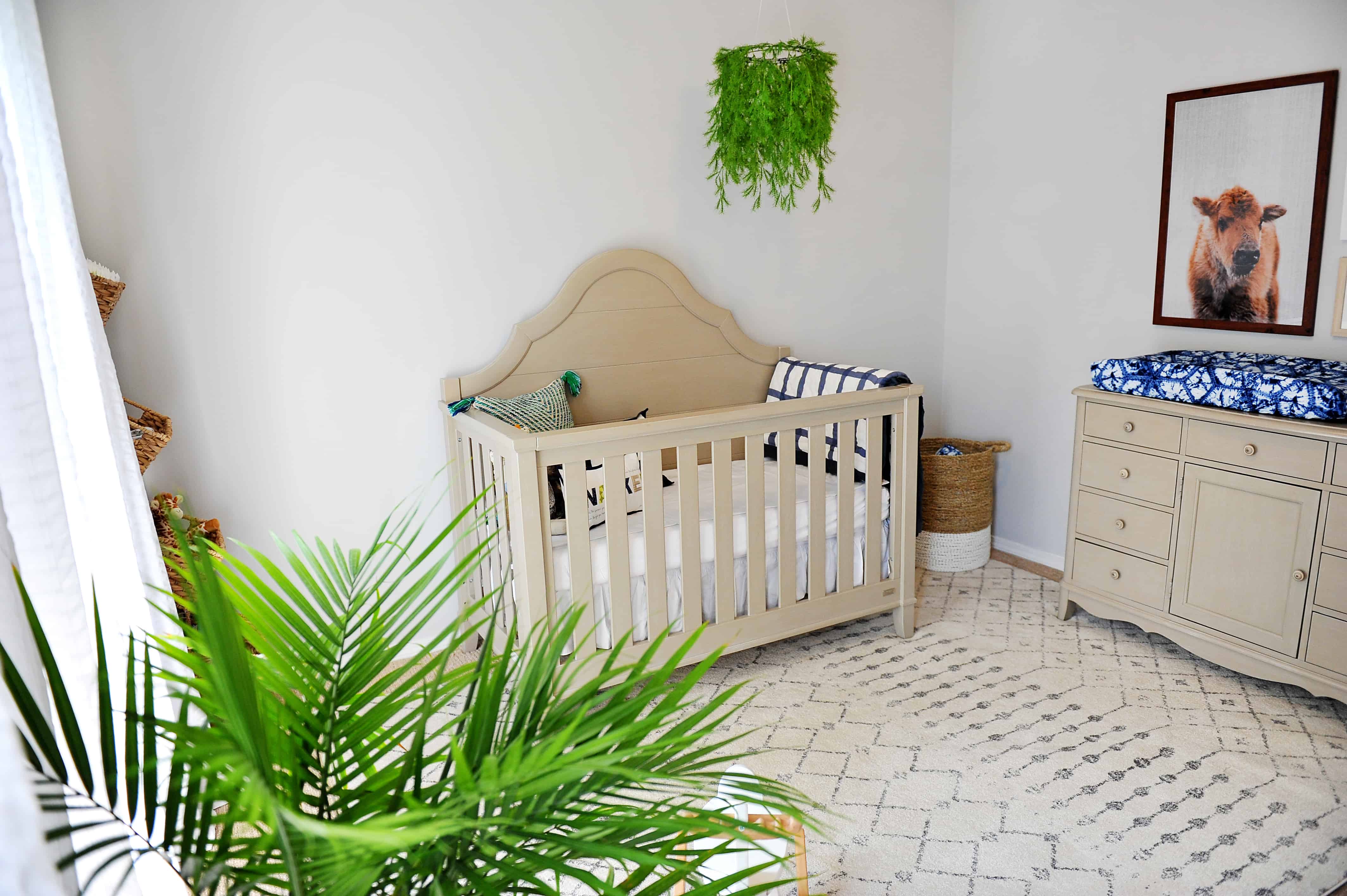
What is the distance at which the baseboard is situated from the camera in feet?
11.9

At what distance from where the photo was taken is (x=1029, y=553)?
376cm

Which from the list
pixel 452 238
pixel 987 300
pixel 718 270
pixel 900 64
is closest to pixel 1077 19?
pixel 900 64

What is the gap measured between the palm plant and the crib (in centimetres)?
127

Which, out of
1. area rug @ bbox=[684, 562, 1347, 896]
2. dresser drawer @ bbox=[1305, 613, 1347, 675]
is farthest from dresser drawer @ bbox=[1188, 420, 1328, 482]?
area rug @ bbox=[684, 562, 1347, 896]

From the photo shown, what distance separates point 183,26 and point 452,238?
2.86 ft

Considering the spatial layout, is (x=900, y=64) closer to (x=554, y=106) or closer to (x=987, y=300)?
(x=987, y=300)

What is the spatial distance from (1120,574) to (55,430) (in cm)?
282

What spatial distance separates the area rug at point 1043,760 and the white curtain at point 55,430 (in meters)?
1.35

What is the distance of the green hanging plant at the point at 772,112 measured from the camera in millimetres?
2836

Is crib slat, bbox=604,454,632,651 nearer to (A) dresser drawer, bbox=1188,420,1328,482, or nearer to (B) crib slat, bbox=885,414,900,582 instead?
(B) crib slat, bbox=885,414,900,582

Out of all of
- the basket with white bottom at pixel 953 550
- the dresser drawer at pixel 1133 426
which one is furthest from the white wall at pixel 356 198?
the dresser drawer at pixel 1133 426

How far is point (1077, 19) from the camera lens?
328 centimetres

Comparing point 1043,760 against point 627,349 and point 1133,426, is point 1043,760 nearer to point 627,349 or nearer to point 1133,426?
point 1133,426

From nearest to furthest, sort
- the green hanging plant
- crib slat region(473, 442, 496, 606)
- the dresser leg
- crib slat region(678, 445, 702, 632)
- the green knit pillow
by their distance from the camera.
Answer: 1. crib slat region(678, 445, 702, 632)
2. crib slat region(473, 442, 496, 606)
3. the green knit pillow
4. the green hanging plant
5. the dresser leg
